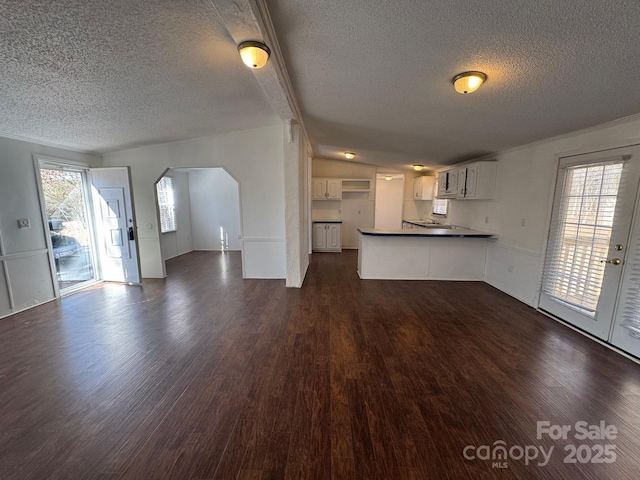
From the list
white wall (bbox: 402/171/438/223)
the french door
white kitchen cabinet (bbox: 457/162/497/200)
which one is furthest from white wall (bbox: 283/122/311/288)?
white wall (bbox: 402/171/438/223)

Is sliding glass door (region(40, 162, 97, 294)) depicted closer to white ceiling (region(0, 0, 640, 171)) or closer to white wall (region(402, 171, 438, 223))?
white ceiling (region(0, 0, 640, 171))

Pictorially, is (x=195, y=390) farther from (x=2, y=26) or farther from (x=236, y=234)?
(x=236, y=234)

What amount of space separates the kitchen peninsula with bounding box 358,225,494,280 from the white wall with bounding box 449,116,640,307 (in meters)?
0.31

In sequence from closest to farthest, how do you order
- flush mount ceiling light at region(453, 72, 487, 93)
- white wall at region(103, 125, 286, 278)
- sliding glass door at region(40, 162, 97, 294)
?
flush mount ceiling light at region(453, 72, 487, 93) → sliding glass door at region(40, 162, 97, 294) → white wall at region(103, 125, 286, 278)

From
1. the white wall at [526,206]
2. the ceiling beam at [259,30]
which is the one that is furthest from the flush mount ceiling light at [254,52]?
the white wall at [526,206]

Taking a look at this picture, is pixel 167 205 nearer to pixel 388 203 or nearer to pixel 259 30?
pixel 259 30

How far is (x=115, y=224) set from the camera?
4742mm

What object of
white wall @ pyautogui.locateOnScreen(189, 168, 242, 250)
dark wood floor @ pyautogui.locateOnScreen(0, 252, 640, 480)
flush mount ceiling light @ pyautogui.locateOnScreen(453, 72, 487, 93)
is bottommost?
dark wood floor @ pyautogui.locateOnScreen(0, 252, 640, 480)

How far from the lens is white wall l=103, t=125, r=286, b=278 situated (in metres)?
4.77

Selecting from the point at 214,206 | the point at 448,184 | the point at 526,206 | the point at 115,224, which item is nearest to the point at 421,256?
the point at 526,206

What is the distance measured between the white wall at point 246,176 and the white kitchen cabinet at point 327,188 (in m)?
2.85

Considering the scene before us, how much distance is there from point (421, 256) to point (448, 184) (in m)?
1.91

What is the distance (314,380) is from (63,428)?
5.64 feet

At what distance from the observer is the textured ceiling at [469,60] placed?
1.57 meters
